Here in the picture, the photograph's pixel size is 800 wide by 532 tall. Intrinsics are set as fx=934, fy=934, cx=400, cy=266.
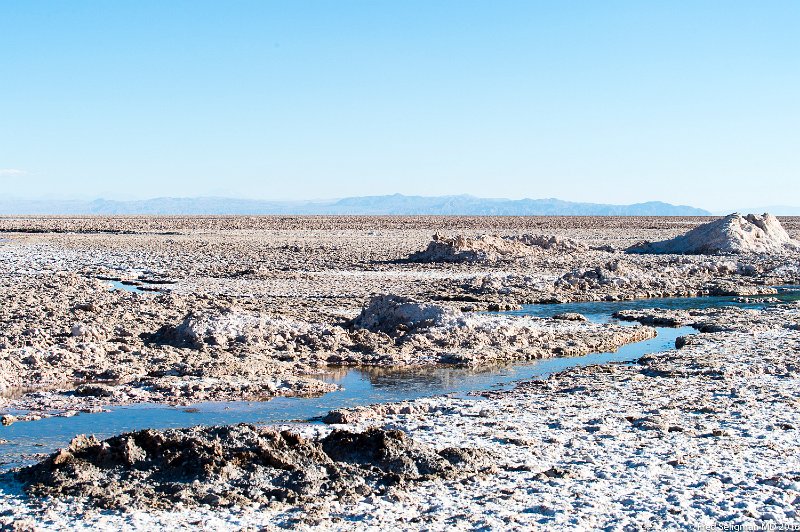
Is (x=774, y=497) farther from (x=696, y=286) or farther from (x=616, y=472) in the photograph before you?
(x=696, y=286)

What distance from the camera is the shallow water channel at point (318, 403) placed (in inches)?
315

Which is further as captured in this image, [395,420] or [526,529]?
[395,420]

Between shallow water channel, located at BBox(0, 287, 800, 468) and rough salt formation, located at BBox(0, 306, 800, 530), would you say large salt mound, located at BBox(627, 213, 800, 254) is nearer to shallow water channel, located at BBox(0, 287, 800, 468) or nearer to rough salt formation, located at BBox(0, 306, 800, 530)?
shallow water channel, located at BBox(0, 287, 800, 468)

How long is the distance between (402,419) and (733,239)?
25777mm

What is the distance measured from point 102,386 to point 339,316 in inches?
230

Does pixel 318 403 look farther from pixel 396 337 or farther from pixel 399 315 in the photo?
pixel 399 315

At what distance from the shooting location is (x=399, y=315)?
13242 millimetres

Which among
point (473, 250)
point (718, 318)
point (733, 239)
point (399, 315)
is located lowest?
point (718, 318)

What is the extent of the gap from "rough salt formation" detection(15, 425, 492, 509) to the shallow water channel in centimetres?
92

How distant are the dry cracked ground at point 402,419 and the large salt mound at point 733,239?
44.6 ft

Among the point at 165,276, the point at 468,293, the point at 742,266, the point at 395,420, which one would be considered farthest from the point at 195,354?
the point at 742,266

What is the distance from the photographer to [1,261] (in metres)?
27.8

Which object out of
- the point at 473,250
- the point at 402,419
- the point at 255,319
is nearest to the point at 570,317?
the point at 255,319

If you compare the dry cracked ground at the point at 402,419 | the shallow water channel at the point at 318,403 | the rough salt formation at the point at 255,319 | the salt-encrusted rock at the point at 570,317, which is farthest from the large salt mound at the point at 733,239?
the shallow water channel at the point at 318,403
